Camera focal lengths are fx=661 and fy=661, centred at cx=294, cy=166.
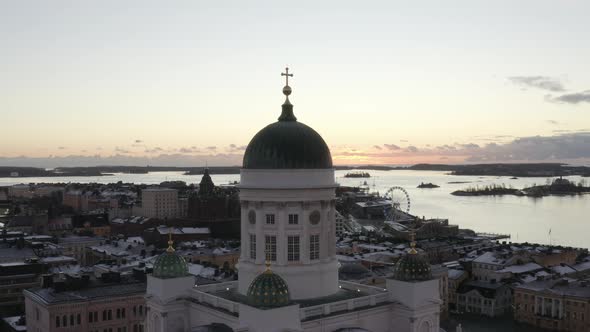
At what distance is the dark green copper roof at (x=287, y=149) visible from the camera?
2455 centimetres

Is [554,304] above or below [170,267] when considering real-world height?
below

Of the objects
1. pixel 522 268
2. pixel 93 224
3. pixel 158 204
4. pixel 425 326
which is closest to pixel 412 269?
pixel 425 326

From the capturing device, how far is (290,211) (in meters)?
24.3

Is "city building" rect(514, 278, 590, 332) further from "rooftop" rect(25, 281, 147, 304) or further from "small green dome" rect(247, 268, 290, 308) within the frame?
"small green dome" rect(247, 268, 290, 308)

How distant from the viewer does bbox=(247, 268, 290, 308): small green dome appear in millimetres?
21047

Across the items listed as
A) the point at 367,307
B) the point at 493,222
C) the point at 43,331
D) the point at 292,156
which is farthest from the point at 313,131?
the point at 493,222

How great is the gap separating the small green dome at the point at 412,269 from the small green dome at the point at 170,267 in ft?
27.4

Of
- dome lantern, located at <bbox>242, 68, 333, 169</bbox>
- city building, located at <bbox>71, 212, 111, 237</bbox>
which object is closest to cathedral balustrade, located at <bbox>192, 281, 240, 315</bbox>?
dome lantern, located at <bbox>242, 68, 333, 169</bbox>

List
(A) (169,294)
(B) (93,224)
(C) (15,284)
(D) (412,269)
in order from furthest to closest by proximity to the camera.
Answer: (B) (93,224)
(C) (15,284)
(A) (169,294)
(D) (412,269)

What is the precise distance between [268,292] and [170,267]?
6335mm

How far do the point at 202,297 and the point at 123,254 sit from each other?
54466 mm

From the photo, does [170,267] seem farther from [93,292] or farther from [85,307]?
[93,292]

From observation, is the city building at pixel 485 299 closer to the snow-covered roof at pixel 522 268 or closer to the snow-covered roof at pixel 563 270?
the snow-covered roof at pixel 522 268

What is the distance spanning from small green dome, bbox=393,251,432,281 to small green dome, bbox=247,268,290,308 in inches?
225
